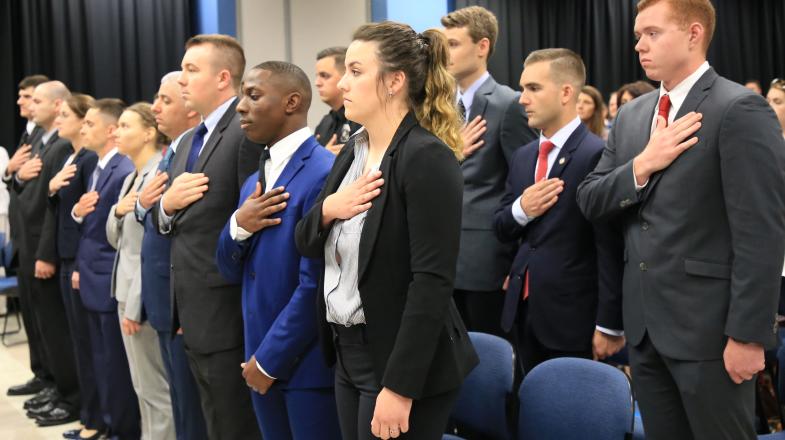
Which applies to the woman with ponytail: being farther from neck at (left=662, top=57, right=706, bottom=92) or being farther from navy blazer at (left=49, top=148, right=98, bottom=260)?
navy blazer at (left=49, top=148, right=98, bottom=260)

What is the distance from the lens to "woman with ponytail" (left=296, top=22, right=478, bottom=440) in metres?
1.88

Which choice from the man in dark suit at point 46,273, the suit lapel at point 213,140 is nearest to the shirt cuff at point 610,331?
the suit lapel at point 213,140

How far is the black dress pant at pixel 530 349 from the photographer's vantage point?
10.3 feet

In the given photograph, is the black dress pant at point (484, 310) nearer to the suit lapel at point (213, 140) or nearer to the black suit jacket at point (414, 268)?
the suit lapel at point (213, 140)

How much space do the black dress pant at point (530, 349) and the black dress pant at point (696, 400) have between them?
2.69 ft

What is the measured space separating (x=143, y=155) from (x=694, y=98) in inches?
104

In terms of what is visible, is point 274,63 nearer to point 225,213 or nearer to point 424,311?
point 225,213

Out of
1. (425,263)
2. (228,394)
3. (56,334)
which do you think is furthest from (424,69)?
(56,334)

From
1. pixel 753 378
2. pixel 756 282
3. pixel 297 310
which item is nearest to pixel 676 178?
pixel 756 282

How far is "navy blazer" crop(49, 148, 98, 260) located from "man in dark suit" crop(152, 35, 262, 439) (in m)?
1.84

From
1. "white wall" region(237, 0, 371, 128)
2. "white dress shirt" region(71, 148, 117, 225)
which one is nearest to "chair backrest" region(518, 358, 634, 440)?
"white dress shirt" region(71, 148, 117, 225)

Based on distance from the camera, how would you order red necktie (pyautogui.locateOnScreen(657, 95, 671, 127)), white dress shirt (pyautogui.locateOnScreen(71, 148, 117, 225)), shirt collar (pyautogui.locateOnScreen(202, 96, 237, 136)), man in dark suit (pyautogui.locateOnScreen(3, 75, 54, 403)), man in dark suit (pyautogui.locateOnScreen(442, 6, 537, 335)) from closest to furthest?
red necktie (pyautogui.locateOnScreen(657, 95, 671, 127))
shirt collar (pyautogui.locateOnScreen(202, 96, 237, 136))
man in dark suit (pyautogui.locateOnScreen(442, 6, 537, 335))
white dress shirt (pyautogui.locateOnScreen(71, 148, 117, 225))
man in dark suit (pyautogui.locateOnScreen(3, 75, 54, 403))

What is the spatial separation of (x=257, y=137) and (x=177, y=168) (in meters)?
0.69

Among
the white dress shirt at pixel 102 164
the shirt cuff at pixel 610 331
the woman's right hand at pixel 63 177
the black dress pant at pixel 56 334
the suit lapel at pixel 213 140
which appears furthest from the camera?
the black dress pant at pixel 56 334
